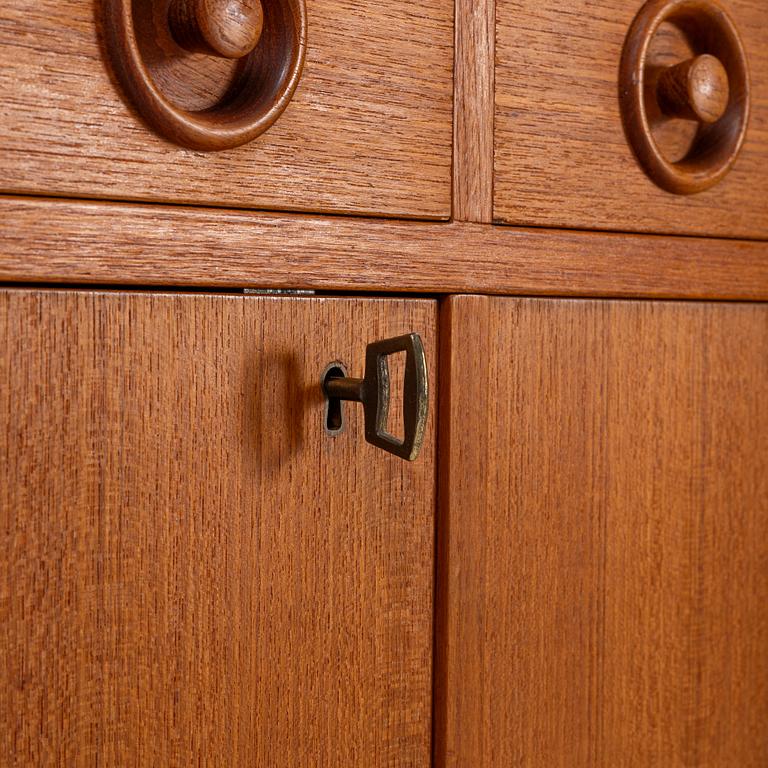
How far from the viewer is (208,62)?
34 cm

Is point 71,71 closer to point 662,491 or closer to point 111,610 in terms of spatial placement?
point 111,610

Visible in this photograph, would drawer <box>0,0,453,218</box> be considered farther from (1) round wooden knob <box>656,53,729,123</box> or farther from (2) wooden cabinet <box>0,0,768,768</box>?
(1) round wooden knob <box>656,53,729,123</box>

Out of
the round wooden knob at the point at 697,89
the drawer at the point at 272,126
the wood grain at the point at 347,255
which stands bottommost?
the wood grain at the point at 347,255

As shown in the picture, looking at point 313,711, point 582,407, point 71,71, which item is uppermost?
point 71,71

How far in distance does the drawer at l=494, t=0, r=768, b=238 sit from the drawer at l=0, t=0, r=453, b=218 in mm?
33

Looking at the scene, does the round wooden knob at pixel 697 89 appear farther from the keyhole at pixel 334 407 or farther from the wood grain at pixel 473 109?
the keyhole at pixel 334 407

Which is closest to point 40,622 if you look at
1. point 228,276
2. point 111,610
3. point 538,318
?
point 111,610

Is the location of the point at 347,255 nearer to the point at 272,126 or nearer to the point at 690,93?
the point at 272,126

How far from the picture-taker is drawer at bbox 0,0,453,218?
1.00 feet

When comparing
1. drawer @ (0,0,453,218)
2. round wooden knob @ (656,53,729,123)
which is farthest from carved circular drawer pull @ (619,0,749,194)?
drawer @ (0,0,453,218)

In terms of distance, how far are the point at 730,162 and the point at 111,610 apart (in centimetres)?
36

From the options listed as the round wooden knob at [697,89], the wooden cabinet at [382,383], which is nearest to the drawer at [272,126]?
the wooden cabinet at [382,383]

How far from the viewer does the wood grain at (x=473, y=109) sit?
0.38 metres

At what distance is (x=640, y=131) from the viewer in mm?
423
